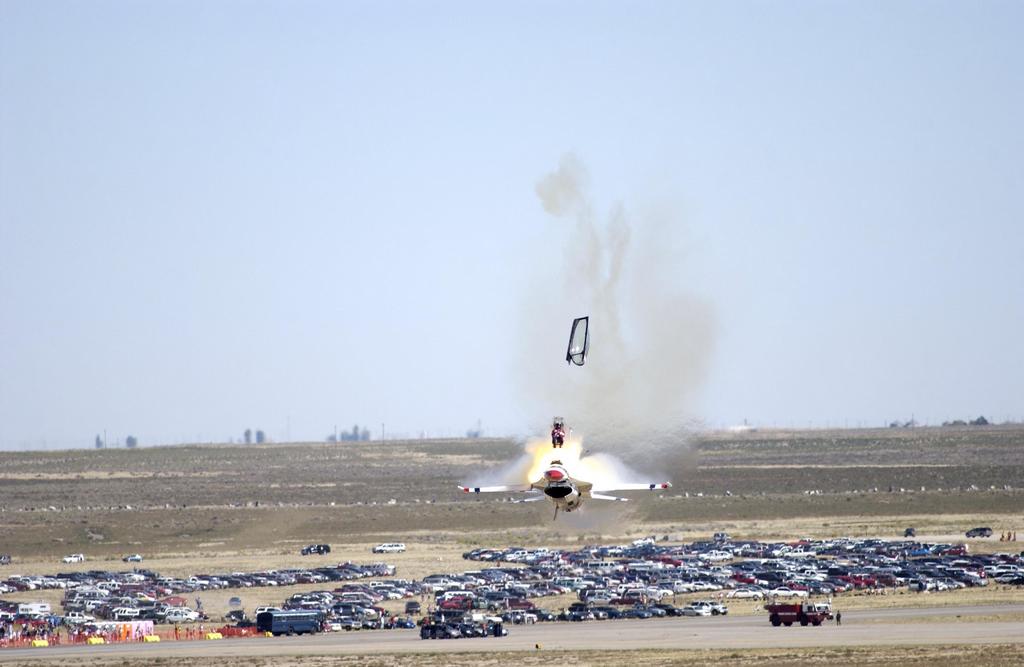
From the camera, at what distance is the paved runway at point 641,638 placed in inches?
3745

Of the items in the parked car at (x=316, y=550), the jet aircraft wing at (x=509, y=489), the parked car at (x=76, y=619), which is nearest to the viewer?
the jet aircraft wing at (x=509, y=489)

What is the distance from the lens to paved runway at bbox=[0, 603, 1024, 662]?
312ft

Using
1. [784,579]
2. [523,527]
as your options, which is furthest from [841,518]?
[784,579]

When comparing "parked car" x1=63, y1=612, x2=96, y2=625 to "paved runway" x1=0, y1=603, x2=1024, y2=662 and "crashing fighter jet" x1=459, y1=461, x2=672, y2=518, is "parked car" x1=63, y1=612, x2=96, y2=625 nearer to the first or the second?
"paved runway" x1=0, y1=603, x2=1024, y2=662

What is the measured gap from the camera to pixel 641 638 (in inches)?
3939

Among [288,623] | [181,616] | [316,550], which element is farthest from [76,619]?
[316,550]

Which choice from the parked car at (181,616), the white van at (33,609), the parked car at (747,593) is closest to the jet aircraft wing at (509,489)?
the parked car at (181,616)

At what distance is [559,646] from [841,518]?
344ft

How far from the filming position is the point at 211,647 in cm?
10206

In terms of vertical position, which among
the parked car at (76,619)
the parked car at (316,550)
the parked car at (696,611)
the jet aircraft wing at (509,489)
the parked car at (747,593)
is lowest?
the parked car at (76,619)

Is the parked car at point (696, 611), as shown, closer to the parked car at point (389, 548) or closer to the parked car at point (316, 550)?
the parked car at point (389, 548)

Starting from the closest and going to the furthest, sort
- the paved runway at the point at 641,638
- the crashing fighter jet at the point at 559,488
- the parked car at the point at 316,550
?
the crashing fighter jet at the point at 559,488 → the paved runway at the point at 641,638 → the parked car at the point at 316,550

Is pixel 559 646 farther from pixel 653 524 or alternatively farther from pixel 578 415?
pixel 653 524

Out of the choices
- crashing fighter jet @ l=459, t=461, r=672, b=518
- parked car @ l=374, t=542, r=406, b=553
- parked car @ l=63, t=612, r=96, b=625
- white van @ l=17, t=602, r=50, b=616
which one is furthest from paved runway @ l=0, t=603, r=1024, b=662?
parked car @ l=374, t=542, r=406, b=553
